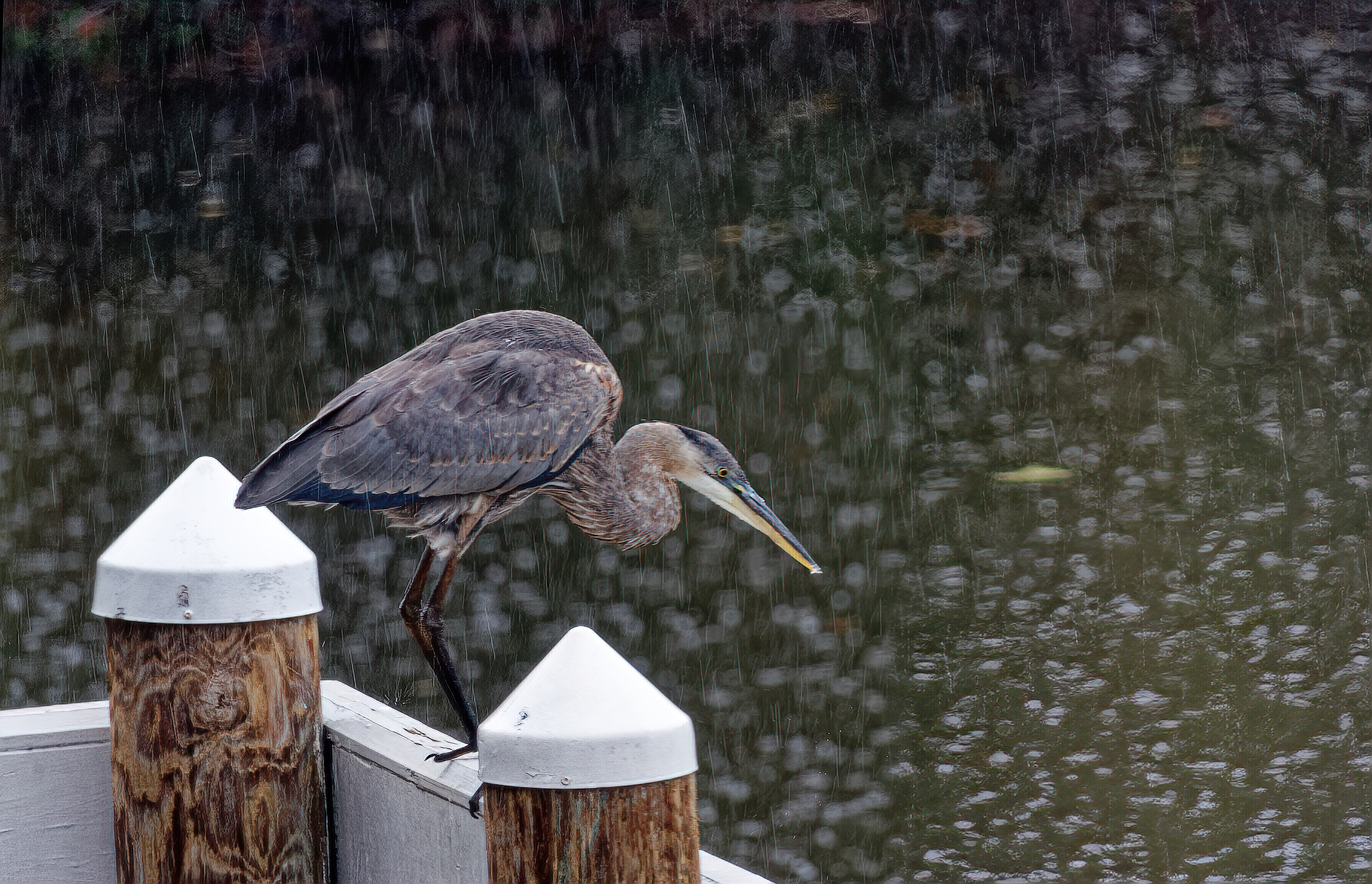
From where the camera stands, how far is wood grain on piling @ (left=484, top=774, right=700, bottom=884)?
1.07 metres

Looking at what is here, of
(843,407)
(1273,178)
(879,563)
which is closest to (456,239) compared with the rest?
(843,407)

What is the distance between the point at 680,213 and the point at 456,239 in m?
1.11

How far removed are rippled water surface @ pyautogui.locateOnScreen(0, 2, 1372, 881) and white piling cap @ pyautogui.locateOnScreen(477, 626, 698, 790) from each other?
3750 mm

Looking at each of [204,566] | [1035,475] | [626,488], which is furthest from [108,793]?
[1035,475]

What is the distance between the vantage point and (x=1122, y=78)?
752 cm

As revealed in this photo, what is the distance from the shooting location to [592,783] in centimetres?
106

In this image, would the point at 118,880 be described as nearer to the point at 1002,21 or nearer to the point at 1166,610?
the point at 1166,610

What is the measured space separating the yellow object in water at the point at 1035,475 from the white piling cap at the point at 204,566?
484 centimetres

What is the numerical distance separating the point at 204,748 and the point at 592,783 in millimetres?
705

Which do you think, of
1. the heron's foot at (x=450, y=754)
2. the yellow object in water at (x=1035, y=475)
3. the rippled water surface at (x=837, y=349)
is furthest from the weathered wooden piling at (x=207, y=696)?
the yellow object in water at (x=1035, y=475)

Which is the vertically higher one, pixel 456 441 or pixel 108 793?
pixel 456 441

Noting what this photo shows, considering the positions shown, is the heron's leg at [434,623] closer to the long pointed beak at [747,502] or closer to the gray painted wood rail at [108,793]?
the gray painted wood rail at [108,793]

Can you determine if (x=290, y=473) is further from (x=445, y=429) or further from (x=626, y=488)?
(x=626, y=488)

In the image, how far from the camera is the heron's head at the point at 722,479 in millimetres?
2729
